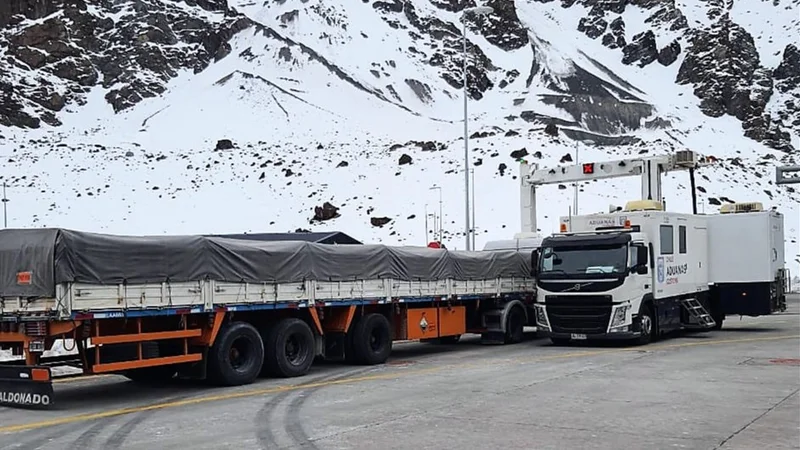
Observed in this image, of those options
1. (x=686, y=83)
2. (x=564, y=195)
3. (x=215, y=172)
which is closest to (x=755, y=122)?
(x=686, y=83)

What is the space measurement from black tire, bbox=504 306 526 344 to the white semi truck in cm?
73

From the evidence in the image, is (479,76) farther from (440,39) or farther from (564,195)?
(564,195)

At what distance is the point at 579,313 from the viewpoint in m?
Answer: 20.2

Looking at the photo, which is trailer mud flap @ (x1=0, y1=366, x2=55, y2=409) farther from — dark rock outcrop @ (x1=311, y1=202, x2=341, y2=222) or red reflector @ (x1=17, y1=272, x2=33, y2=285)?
dark rock outcrop @ (x1=311, y1=202, x2=341, y2=222)

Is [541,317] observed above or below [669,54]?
below

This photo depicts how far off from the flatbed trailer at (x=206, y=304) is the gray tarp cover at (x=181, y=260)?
2 centimetres

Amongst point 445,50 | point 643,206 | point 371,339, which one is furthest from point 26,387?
point 445,50

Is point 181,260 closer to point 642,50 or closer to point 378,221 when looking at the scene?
point 378,221

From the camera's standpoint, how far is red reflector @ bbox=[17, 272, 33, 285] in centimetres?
1237

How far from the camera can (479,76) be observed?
123 metres

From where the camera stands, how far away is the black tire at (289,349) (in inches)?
614

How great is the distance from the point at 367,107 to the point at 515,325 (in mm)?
82448

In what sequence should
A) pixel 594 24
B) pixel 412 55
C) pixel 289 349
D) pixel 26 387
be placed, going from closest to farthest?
pixel 26 387
pixel 289 349
pixel 412 55
pixel 594 24

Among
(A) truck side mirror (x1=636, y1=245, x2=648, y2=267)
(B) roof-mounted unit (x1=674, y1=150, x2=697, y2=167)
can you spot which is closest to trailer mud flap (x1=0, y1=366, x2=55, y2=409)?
(A) truck side mirror (x1=636, y1=245, x2=648, y2=267)
